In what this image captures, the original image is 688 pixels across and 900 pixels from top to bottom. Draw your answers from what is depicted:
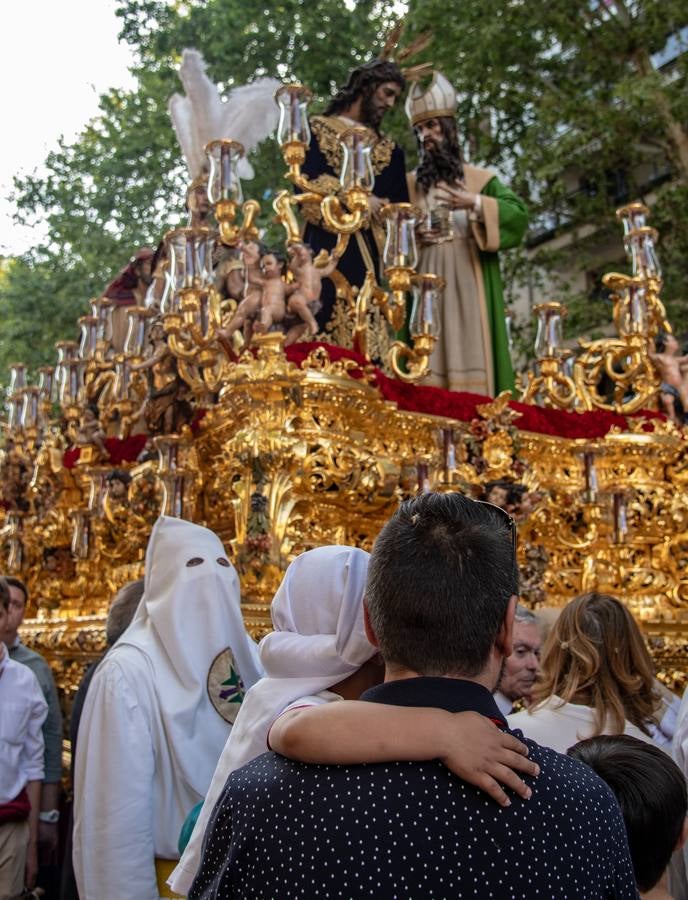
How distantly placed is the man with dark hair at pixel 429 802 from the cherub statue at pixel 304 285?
4884 mm

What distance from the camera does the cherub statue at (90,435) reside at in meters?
7.56

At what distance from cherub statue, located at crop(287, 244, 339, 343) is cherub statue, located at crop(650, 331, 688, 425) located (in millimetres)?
2445

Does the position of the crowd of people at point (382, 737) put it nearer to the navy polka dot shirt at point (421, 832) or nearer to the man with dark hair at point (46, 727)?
the navy polka dot shirt at point (421, 832)

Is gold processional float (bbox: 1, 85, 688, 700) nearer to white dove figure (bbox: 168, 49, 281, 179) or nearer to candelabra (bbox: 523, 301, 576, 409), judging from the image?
candelabra (bbox: 523, 301, 576, 409)

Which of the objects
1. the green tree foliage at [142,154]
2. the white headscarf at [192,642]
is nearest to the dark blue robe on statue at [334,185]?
the white headscarf at [192,642]

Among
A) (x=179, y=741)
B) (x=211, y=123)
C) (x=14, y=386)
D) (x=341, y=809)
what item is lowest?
(x=179, y=741)

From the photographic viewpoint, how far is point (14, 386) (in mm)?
9094

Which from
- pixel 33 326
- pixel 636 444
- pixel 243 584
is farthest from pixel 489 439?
pixel 33 326

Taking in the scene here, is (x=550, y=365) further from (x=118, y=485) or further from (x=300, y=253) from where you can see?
(x=118, y=485)

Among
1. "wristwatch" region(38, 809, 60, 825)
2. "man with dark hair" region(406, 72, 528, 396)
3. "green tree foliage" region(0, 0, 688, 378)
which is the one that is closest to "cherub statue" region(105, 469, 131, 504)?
Result: "wristwatch" region(38, 809, 60, 825)

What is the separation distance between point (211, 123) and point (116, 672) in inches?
269

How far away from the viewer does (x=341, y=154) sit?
27.1ft

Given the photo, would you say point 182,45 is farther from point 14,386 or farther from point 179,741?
point 179,741

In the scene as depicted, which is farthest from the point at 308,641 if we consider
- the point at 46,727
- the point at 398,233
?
the point at 398,233
